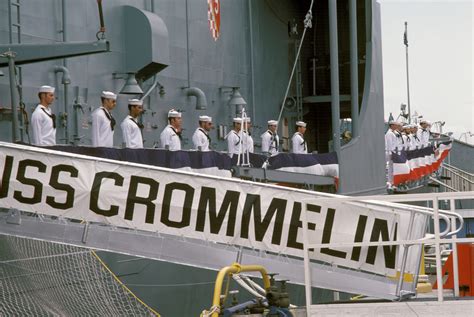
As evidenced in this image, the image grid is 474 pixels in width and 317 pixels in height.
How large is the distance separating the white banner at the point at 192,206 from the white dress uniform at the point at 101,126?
347 centimetres

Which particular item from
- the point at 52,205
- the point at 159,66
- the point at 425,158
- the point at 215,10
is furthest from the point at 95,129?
the point at 425,158

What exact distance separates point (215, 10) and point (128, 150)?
23.0 feet

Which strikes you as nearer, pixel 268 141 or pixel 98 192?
pixel 98 192

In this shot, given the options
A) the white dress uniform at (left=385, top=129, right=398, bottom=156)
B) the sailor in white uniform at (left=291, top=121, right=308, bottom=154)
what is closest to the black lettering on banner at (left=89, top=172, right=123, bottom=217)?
the sailor in white uniform at (left=291, top=121, right=308, bottom=154)

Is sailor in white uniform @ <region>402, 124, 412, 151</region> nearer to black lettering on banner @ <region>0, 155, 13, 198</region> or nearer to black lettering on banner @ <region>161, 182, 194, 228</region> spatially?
black lettering on banner @ <region>161, 182, 194, 228</region>

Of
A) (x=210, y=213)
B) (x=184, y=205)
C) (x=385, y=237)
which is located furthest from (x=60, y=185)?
(x=385, y=237)

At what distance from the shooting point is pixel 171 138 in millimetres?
15211

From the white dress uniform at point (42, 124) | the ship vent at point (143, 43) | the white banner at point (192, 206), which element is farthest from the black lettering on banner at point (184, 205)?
the ship vent at point (143, 43)

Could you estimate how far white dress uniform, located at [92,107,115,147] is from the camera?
13477 millimetres

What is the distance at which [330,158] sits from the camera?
61.5 feet

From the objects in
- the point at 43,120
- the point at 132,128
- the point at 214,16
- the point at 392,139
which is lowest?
the point at 392,139

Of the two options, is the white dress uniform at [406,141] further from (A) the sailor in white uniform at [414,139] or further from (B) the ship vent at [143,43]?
(B) the ship vent at [143,43]

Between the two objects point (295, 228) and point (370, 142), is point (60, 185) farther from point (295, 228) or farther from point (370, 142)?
point (370, 142)

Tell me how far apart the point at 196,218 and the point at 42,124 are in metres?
3.16
